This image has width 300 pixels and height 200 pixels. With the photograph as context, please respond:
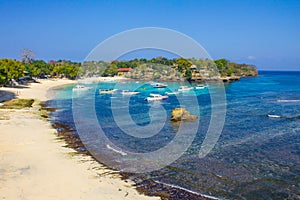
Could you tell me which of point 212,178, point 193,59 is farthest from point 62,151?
point 193,59

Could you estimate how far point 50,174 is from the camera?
15969mm

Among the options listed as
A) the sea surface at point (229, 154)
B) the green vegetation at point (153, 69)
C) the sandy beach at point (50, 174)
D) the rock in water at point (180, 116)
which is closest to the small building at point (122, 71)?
the green vegetation at point (153, 69)

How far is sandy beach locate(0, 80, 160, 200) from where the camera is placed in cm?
1358

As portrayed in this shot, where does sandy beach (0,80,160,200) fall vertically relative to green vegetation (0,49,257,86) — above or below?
below

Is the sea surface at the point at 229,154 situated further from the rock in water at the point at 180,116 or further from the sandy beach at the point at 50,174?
the sandy beach at the point at 50,174

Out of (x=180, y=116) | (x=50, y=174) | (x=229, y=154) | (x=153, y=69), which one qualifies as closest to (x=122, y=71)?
(x=153, y=69)

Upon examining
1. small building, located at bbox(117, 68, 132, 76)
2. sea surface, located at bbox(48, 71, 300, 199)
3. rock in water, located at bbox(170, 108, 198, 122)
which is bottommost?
sea surface, located at bbox(48, 71, 300, 199)

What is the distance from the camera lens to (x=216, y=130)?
28719mm

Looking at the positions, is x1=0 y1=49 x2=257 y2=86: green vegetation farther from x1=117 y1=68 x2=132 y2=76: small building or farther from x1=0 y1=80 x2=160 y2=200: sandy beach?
x1=0 y1=80 x2=160 y2=200: sandy beach

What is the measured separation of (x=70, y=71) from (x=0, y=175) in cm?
10133

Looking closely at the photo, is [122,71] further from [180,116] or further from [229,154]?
[229,154]

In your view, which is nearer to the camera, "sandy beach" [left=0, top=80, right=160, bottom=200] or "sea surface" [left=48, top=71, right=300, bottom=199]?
"sandy beach" [left=0, top=80, right=160, bottom=200]

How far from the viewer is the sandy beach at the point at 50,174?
13578mm

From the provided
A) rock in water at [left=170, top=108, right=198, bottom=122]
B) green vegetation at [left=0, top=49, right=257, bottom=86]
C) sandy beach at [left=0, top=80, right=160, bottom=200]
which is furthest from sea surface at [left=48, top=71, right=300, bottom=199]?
green vegetation at [left=0, top=49, right=257, bottom=86]
